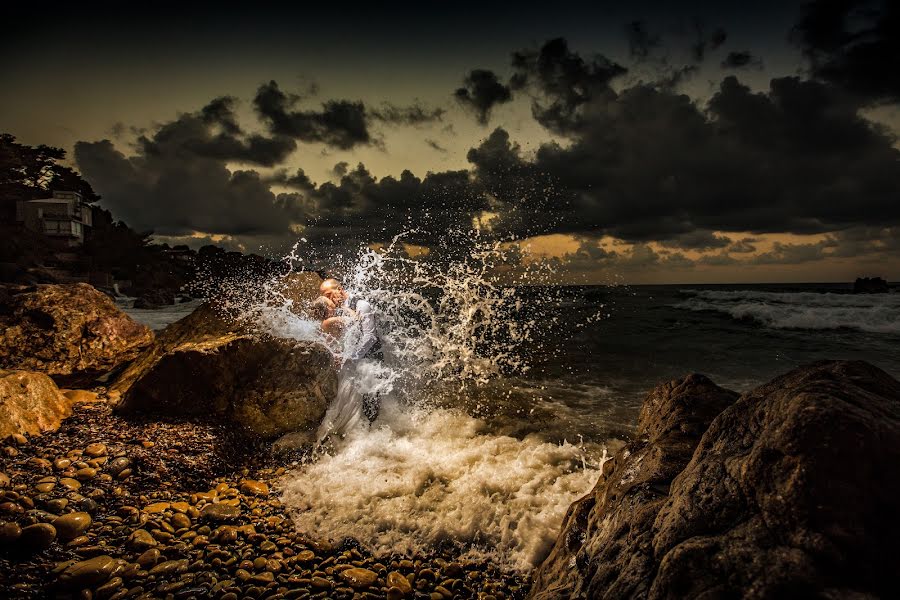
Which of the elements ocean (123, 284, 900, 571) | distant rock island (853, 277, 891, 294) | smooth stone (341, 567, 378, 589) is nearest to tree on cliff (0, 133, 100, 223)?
ocean (123, 284, 900, 571)

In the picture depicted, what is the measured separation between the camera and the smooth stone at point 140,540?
3533 mm

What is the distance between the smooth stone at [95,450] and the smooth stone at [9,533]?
4.63ft

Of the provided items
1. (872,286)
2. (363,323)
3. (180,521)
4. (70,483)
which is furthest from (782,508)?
(872,286)

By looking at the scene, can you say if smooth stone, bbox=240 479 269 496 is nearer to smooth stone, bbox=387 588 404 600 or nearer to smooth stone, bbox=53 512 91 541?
smooth stone, bbox=53 512 91 541

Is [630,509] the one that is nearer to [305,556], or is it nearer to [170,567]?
[305,556]

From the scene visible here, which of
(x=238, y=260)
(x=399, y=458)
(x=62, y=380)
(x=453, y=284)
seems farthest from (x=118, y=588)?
(x=238, y=260)

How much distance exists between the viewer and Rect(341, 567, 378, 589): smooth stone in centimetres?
347

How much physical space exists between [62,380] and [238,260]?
6192cm

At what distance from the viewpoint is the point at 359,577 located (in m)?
3.54

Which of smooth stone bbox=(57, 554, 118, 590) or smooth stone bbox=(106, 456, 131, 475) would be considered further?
smooth stone bbox=(106, 456, 131, 475)

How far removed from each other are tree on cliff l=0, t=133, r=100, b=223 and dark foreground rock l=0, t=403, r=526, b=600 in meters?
45.5

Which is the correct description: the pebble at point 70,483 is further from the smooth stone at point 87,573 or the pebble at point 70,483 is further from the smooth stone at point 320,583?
the smooth stone at point 320,583

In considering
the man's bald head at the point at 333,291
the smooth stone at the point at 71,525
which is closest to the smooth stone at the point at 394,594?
the smooth stone at the point at 71,525

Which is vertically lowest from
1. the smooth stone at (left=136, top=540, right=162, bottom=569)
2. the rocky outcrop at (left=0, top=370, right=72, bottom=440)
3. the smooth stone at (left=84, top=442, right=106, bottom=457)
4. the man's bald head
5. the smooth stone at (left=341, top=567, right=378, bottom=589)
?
the smooth stone at (left=341, top=567, right=378, bottom=589)
